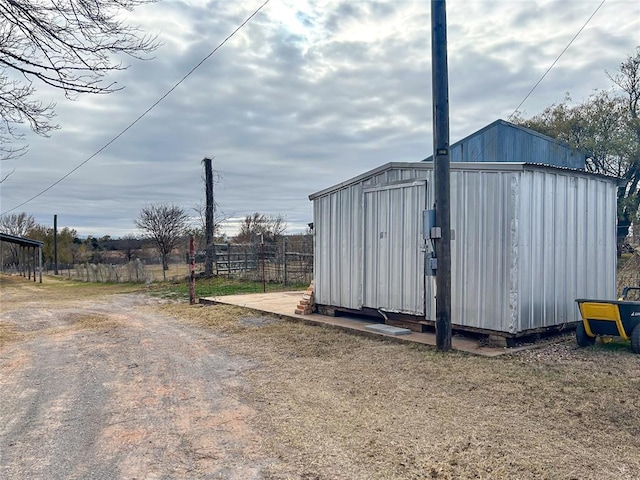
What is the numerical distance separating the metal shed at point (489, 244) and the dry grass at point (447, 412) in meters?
0.84

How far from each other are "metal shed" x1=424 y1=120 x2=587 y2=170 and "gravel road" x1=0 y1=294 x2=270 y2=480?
1422 cm

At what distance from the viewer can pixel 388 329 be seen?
7.98m

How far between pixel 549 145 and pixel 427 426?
19.2 meters

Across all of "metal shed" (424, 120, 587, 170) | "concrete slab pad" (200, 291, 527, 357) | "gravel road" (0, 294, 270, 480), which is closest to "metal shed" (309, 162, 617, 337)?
"concrete slab pad" (200, 291, 527, 357)

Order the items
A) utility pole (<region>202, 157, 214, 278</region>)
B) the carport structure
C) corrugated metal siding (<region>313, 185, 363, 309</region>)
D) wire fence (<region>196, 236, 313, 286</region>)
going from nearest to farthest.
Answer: corrugated metal siding (<region>313, 185, 363, 309</region>) < wire fence (<region>196, 236, 313, 286</region>) < utility pole (<region>202, 157, 214, 278</region>) < the carport structure

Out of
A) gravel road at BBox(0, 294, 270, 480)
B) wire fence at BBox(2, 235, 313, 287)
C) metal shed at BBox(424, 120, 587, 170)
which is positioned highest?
metal shed at BBox(424, 120, 587, 170)

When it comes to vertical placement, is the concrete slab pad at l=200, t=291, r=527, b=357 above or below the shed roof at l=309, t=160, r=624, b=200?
below

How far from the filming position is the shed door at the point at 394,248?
7945 millimetres

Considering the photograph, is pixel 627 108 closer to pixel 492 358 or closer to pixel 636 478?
pixel 492 358

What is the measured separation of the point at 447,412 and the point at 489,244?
125 inches

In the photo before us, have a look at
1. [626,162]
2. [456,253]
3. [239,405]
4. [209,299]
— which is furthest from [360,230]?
[626,162]

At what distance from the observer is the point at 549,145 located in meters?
20.7

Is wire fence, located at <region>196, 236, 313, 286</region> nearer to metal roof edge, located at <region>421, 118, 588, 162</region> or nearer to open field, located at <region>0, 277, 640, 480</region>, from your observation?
metal roof edge, located at <region>421, 118, 588, 162</region>

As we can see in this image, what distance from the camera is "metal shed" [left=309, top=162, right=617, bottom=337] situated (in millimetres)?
6812
